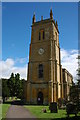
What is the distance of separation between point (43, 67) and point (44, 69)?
1.84 ft

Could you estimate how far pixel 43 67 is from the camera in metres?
33.2

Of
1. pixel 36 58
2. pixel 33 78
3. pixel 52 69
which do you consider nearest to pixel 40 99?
pixel 33 78

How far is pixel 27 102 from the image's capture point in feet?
104

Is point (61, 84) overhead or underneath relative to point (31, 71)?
underneath

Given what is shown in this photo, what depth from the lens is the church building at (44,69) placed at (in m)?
31.0

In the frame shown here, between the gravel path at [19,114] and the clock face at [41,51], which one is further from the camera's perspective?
the clock face at [41,51]

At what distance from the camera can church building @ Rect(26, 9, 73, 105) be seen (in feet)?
102

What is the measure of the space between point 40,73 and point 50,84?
4.33 meters

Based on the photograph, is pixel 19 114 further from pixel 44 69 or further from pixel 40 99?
pixel 44 69

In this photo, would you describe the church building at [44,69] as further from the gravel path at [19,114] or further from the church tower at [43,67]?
the gravel path at [19,114]

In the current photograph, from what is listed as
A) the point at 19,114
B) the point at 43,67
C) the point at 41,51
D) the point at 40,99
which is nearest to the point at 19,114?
the point at 19,114

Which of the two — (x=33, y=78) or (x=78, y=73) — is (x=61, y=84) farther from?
(x=78, y=73)

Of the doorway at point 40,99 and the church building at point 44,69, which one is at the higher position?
the church building at point 44,69

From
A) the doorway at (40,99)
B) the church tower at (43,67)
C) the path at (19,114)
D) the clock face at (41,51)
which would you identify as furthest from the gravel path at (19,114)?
the clock face at (41,51)
